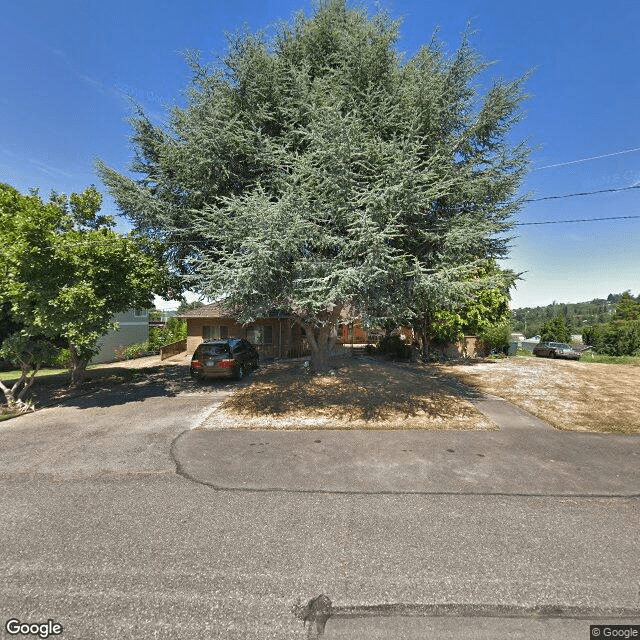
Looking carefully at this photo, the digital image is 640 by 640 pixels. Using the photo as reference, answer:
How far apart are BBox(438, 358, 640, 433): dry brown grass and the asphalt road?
8.50 ft

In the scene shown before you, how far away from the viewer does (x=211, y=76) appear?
9.70 m

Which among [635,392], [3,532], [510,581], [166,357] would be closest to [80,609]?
[3,532]

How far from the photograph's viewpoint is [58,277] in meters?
8.71

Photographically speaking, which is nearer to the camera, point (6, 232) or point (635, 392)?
point (6, 232)

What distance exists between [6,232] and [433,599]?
12153 millimetres

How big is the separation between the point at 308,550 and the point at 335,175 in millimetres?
7173

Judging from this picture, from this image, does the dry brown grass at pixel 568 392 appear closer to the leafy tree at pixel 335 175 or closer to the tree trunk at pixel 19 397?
the leafy tree at pixel 335 175

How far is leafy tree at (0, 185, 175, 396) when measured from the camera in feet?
27.3

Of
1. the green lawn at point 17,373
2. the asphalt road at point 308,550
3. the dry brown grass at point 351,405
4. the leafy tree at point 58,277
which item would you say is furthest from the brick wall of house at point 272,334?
the asphalt road at point 308,550

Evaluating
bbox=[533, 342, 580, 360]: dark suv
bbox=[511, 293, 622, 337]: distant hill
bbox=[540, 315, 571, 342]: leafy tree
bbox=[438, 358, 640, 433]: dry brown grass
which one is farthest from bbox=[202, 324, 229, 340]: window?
bbox=[511, 293, 622, 337]: distant hill

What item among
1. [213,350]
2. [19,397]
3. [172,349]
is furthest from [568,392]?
[172,349]

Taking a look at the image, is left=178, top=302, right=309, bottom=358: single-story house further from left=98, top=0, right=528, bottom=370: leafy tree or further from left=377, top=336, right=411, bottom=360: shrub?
left=98, top=0, right=528, bottom=370: leafy tree

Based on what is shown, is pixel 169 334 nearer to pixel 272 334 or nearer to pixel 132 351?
pixel 132 351

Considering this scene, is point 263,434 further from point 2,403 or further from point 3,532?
point 2,403
